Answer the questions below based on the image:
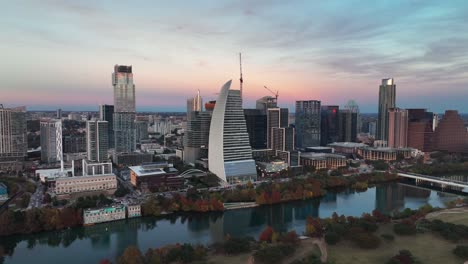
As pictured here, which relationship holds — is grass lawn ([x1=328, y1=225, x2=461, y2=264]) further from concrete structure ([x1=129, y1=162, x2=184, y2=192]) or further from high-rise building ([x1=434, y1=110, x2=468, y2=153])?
high-rise building ([x1=434, y1=110, x2=468, y2=153])

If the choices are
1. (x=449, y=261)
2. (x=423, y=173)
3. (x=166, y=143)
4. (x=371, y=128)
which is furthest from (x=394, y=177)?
(x=371, y=128)

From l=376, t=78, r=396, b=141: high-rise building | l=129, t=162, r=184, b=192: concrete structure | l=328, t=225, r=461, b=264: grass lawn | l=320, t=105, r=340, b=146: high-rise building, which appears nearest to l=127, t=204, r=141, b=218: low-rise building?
l=129, t=162, r=184, b=192: concrete structure

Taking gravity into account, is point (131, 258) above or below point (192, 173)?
below

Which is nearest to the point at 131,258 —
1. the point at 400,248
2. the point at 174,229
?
the point at 174,229

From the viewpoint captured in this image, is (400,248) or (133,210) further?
(133,210)

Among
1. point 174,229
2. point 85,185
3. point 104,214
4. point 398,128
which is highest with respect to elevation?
point 398,128

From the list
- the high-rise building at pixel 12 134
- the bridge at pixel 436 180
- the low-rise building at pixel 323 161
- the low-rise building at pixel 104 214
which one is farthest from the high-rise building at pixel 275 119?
the high-rise building at pixel 12 134

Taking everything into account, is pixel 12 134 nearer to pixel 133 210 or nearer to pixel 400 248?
pixel 133 210

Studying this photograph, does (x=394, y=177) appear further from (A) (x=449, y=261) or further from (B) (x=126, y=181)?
(B) (x=126, y=181)
